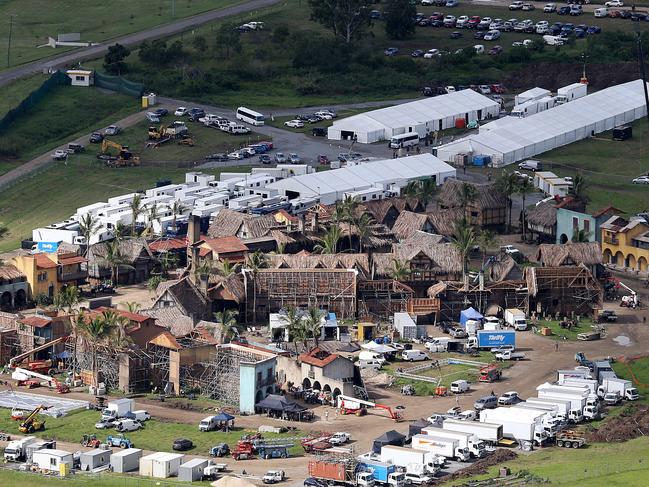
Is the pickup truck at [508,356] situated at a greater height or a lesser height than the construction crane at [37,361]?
greater

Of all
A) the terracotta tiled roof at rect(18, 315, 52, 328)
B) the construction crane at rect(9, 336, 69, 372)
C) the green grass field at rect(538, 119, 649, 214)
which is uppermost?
the green grass field at rect(538, 119, 649, 214)

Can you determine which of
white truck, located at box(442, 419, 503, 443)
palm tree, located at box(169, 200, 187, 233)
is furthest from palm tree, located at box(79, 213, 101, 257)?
white truck, located at box(442, 419, 503, 443)

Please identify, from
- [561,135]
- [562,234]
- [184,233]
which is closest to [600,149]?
[561,135]

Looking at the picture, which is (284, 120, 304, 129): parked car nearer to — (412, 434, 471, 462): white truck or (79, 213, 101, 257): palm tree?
(79, 213, 101, 257): palm tree

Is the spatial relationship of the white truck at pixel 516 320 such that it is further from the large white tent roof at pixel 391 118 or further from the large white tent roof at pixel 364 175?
the large white tent roof at pixel 391 118

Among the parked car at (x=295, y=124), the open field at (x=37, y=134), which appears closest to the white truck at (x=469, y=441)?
the open field at (x=37, y=134)

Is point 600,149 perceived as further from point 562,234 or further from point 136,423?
point 136,423
